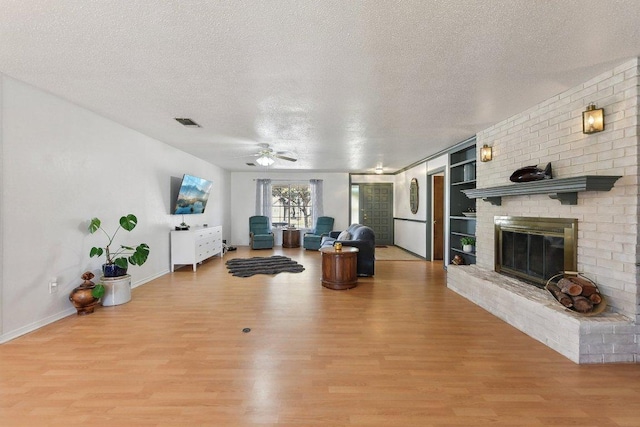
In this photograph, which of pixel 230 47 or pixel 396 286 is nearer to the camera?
pixel 230 47

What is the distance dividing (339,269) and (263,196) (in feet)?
19.0

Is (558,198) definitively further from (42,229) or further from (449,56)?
(42,229)

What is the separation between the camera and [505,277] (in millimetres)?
3971

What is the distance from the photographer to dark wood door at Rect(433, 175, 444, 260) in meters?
7.12

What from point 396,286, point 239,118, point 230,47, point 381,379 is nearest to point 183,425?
point 381,379

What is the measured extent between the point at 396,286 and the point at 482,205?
1807 mm

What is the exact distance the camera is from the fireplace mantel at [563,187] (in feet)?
8.36

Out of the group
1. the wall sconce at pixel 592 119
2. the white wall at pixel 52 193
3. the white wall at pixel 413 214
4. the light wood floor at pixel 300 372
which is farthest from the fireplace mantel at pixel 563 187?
the white wall at pixel 52 193

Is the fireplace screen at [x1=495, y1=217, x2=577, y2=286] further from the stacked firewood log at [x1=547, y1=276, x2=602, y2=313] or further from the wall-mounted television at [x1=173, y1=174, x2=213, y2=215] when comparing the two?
the wall-mounted television at [x1=173, y1=174, x2=213, y2=215]

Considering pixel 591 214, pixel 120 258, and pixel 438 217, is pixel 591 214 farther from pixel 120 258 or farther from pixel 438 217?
pixel 120 258

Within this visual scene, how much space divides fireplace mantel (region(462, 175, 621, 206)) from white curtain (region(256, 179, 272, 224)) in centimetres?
705

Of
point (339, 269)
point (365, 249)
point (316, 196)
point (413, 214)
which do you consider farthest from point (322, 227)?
point (339, 269)

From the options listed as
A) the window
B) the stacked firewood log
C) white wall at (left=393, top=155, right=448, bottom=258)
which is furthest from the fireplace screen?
the window

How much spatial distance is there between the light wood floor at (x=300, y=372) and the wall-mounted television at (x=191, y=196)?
2.61 metres
